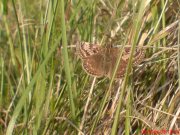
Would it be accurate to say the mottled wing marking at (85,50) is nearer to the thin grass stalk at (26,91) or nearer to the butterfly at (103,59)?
the butterfly at (103,59)

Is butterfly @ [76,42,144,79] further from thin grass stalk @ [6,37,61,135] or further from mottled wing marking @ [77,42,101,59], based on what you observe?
thin grass stalk @ [6,37,61,135]

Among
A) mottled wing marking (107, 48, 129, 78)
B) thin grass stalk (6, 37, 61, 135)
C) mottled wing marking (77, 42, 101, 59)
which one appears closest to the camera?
thin grass stalk (6, 37, 61, 135)

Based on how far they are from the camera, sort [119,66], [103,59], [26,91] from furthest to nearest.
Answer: [103,59]
[119,66]
[26,91]

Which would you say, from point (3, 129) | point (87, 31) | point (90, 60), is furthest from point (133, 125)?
point (3, 129)

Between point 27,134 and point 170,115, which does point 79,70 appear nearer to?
point 27,134

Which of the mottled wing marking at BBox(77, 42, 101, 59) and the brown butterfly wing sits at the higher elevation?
the mottled wing marking at BBox(77, 42, 101, 59)

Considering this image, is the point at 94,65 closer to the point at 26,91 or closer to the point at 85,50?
the point at 85,50

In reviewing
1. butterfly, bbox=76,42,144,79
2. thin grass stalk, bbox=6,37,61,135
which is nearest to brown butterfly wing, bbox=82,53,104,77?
butterfly, bbox=76,42,144,79

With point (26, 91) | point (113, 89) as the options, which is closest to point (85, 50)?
point (113, 89)
